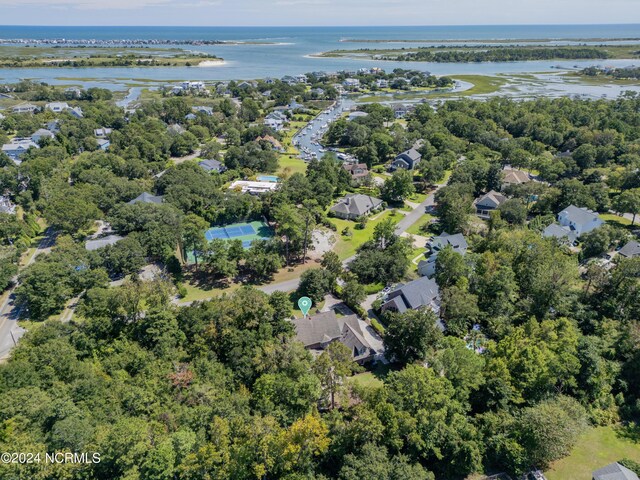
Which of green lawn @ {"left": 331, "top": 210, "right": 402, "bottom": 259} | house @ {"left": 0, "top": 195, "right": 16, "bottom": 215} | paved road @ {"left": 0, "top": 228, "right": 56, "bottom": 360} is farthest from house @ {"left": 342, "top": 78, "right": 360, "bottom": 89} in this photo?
paved road @ {"left": 0, "top": 228, "right": 56, "bottom": 360}

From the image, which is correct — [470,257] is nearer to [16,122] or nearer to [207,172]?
[207,172]

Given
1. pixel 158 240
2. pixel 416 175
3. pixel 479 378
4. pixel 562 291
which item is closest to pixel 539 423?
pixel 479 378

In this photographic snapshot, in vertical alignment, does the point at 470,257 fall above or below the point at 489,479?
above

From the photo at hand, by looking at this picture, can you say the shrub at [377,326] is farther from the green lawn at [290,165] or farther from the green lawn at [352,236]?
the green lawn at [290,165]

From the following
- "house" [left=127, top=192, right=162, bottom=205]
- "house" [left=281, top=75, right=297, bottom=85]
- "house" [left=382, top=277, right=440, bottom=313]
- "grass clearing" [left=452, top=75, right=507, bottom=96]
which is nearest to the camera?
"house" [left=382, top=277, right=440, bottom=313]

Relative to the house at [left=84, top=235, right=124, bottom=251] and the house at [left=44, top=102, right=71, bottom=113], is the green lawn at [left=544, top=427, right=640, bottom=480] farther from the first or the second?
the house at [left=44, top=102, right=71, bottom=113]
